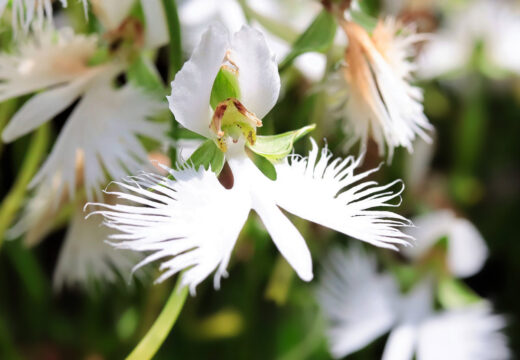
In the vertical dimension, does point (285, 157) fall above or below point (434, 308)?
above

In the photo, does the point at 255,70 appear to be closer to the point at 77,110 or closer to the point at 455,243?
the point at 77,110

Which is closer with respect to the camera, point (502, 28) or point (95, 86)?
point (95, 86)

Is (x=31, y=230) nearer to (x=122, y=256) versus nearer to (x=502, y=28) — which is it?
(x=122, y=256)

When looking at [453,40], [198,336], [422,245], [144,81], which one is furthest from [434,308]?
[453,40]

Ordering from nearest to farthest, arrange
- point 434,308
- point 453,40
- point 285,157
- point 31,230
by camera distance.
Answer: point 285,157 → point 31,230 → point 434,308 → point 453,40

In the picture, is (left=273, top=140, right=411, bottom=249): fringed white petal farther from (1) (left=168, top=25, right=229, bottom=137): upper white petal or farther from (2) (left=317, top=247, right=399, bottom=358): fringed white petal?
(2) (left=317, top=247, right=399, bottom=358): fringed white petal

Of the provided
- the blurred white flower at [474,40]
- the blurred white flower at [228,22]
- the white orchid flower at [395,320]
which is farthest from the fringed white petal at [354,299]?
the blurred white flower at [474,40]

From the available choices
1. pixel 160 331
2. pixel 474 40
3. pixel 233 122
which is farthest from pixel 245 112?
pixel 474 40

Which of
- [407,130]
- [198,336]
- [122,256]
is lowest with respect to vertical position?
[198,336]
